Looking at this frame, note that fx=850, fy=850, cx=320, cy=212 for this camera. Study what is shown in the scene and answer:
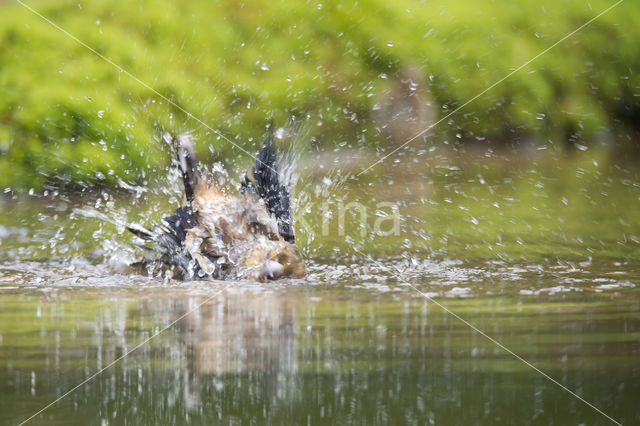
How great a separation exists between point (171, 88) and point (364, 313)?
3212 millimetres

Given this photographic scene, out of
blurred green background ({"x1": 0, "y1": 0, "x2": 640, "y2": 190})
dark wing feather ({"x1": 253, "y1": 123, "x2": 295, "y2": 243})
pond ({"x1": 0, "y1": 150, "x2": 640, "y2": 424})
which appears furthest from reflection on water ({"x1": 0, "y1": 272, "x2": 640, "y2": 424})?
blurred green background ({"x1": 0, "y1": 0, "x2": 640, "y2": 190})

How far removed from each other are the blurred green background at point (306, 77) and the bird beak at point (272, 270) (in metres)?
2.32

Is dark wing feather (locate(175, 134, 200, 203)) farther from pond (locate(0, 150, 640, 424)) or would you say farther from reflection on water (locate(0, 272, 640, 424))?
reflection on water (locate(0, 272, 640, 424))

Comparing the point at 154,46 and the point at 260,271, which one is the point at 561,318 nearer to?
the point at 260,271

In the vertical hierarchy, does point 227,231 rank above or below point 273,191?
below

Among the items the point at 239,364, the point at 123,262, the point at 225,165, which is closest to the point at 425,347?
the point at 239,364

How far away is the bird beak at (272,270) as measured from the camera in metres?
2.09

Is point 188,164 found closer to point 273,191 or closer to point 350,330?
point 273,191

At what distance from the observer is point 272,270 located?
2.09m

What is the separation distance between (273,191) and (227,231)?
170 mm

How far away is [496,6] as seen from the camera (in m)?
4.89

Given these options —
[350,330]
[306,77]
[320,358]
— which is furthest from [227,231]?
[306,77]

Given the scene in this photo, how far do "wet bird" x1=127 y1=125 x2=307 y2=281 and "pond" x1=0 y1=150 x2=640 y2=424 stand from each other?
8 centimetres

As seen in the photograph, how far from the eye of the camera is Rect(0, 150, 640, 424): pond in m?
0.91
